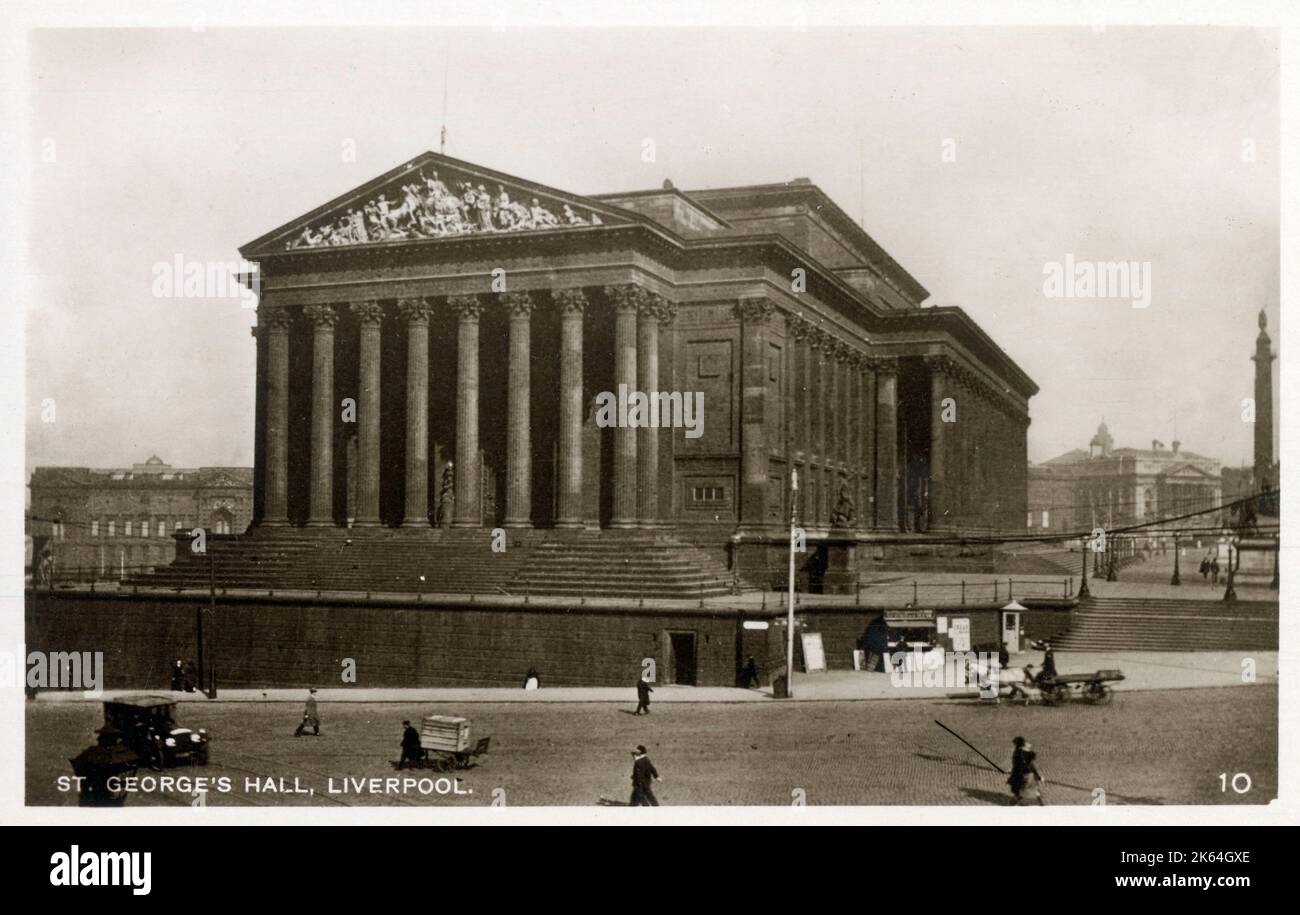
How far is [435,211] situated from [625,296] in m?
7.72

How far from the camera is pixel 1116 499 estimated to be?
7488cm

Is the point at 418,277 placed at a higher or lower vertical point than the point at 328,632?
higher

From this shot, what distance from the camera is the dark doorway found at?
3444 cm

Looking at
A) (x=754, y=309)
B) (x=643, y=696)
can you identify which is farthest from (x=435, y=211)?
(x=643, y=696)

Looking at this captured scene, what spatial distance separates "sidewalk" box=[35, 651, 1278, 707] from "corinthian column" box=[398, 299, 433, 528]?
1125 centimetres

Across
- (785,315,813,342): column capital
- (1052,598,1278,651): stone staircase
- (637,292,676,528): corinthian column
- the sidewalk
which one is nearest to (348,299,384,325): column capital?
(637,292,676,528): corinthian column

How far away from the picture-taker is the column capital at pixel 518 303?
4488 cm

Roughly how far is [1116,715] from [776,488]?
21.4 m

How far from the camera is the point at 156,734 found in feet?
81.8
